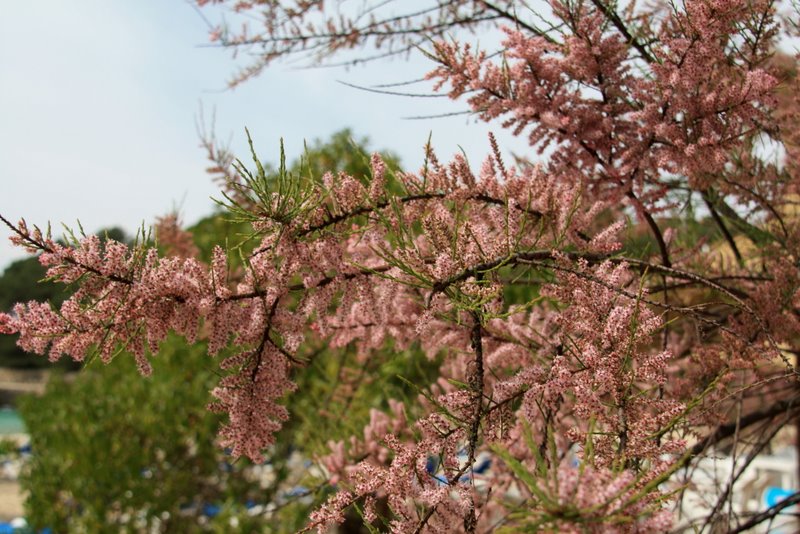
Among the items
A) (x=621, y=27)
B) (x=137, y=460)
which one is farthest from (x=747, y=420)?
(x=137, y=460)

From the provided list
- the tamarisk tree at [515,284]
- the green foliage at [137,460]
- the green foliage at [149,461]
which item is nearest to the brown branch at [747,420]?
the tamarisk tree at [515,284]

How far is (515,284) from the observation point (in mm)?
1714

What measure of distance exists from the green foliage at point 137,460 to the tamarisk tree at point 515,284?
19.0 ft

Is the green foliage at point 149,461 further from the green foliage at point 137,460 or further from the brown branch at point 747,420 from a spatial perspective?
the brown branch at point 747,420

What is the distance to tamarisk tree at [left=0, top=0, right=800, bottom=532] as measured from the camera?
119cm

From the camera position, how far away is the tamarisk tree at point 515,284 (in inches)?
46.8

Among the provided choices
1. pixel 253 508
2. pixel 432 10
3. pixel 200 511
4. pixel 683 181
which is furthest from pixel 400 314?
pixel 253 508

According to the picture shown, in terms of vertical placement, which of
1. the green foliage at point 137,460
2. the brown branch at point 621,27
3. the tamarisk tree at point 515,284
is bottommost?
the tamarisk tree at point 515,284

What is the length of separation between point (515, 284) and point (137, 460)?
6859mm

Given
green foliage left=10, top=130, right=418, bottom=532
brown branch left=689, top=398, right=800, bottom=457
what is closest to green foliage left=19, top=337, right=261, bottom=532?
green foliage left=10, top=130, right=418, bottom=532

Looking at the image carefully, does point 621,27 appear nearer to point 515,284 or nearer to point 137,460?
point 515,284

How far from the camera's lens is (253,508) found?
29.7ft

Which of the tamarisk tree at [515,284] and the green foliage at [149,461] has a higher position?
the green foliage at [149,461]

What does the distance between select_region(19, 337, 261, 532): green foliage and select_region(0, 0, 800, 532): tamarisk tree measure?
228 inches
